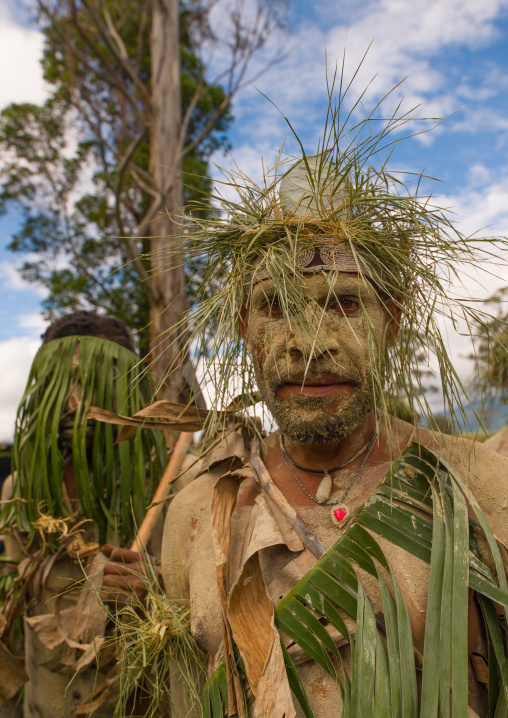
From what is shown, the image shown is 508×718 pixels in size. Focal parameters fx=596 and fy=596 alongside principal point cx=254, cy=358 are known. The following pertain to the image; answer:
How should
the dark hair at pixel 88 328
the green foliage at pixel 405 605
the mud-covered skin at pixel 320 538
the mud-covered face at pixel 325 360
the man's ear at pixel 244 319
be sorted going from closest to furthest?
the green foliage at pixel 405 605 → the mud-covered skin at pixel 320 538 → the mud-covered face at pixel 325 360 → the man's ear at pixel 244 319 → the dark hair at pixel 88 328

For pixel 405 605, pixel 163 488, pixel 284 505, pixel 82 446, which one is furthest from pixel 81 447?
pixel 405 605

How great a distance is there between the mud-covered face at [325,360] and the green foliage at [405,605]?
0.20 m

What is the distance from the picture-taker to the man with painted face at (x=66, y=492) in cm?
243

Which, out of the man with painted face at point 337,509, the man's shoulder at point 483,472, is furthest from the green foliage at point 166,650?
the man's shoulder at point 483,472

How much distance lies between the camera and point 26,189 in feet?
34.8

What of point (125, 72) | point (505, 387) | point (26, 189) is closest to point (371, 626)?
point (505, 387)

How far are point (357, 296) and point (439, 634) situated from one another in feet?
2.55

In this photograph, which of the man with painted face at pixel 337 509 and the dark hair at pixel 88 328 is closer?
the man with painted face at pixel 337 509

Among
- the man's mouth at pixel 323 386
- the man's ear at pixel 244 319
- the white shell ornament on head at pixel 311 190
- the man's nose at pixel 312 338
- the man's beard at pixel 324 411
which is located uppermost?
the white shell ornament on head at pixel 311 190

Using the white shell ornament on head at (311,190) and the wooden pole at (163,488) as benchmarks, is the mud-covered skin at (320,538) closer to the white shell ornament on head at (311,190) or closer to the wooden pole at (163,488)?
the wooden pole at (163,488)

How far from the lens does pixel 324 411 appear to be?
4.71 feet

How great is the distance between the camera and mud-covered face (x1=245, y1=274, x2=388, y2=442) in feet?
4.63

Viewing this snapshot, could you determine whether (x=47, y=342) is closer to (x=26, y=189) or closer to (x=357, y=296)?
(x=357, y=296)

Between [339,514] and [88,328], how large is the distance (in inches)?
76.8
